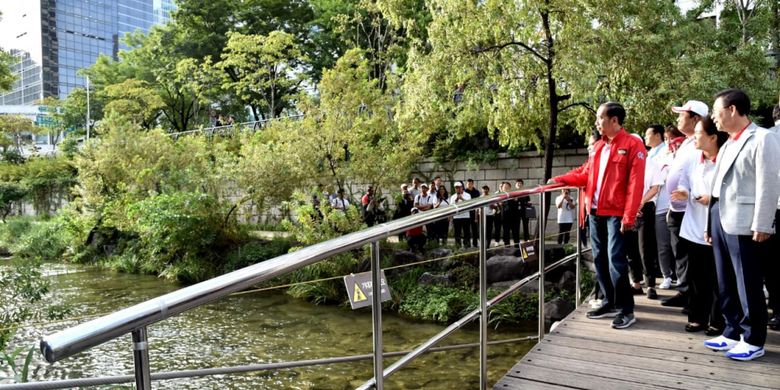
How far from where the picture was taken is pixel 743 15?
40.6 feet

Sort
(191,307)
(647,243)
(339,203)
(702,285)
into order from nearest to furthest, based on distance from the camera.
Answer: (191,307) < (702,285) < (647,243) < (339,203)

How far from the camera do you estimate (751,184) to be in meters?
3.18

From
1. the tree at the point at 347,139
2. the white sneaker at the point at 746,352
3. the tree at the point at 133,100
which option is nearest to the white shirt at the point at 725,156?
the white sneaker at the point at 746,352

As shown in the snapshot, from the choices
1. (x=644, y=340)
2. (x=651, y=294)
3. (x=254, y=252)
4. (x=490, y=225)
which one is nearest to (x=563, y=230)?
(x=490, y=225)

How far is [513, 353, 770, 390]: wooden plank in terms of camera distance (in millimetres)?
2908

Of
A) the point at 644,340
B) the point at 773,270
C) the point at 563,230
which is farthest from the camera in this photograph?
the point at 563,230

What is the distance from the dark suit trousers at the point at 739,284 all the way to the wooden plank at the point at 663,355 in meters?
0.17

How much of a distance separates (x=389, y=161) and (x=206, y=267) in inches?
226

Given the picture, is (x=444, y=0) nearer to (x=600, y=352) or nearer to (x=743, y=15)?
(x=743, y=15)

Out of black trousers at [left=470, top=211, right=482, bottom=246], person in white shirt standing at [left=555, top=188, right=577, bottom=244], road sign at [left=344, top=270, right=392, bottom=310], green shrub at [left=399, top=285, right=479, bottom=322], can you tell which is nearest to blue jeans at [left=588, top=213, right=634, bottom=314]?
road sign at [left=344, top=270, right=392, bottom=310]

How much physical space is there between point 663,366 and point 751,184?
1127 millimetres

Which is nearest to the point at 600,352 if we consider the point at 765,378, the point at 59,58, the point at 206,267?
the point at 765,378

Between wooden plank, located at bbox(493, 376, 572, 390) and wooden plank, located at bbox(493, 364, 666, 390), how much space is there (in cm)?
3

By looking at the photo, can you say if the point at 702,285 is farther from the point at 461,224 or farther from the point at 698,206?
the point at 461,224
